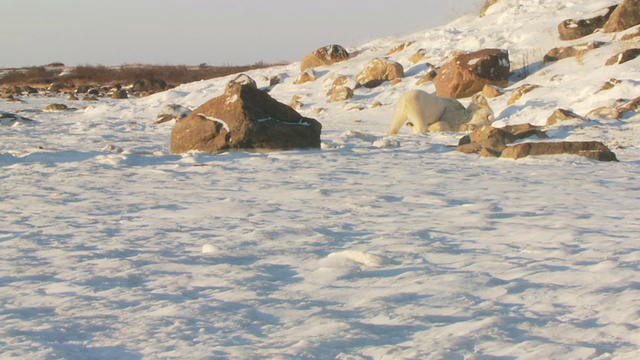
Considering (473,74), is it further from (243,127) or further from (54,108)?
(54,108)

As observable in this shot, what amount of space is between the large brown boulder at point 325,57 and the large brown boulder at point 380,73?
4.00 m

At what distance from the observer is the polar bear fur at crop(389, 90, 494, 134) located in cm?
1291

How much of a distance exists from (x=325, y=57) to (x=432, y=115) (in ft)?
45.5

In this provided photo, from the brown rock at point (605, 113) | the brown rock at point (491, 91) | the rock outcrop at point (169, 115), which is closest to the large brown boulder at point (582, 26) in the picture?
the brown rock at point (491, 91)

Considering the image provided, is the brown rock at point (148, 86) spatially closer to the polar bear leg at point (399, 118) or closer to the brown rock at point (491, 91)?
the brown rock at point (491, 91)

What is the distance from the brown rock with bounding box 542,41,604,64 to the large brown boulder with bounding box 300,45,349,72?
28.9ft

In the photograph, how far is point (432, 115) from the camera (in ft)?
43.2

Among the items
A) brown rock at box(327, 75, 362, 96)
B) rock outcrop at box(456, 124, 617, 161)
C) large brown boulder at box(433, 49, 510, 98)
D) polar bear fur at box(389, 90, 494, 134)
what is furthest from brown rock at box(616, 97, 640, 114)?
brown rock at box(327, 75, 362, 96)

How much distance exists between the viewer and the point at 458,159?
29.3 ft

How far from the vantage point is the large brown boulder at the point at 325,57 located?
26391mm

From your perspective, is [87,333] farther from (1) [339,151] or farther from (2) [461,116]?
(2) [461,116]

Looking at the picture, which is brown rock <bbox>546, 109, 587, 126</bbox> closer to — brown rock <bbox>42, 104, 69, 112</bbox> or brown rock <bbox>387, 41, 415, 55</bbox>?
brown rock <bbox>387, 41, 415, 55</bbox>

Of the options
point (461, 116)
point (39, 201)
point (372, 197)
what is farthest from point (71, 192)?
point (461, 116)

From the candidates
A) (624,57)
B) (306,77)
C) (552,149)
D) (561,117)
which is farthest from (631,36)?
(552,149)
